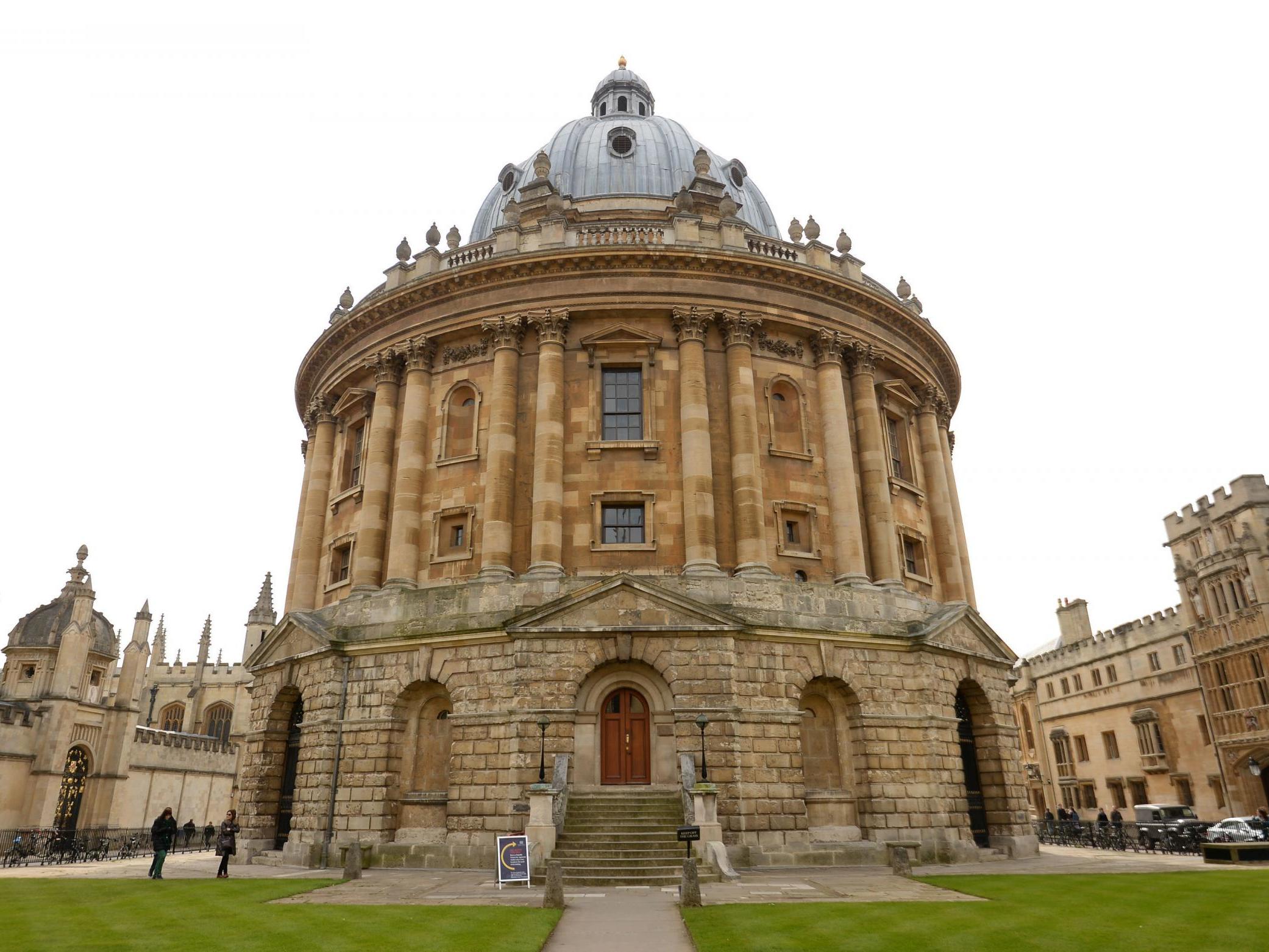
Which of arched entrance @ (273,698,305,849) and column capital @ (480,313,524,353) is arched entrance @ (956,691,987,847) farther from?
arched entrance @ (273,698,305,849)

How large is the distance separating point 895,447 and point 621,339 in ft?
40.2

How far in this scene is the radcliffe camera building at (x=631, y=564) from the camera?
927 inches

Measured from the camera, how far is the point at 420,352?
102 feet

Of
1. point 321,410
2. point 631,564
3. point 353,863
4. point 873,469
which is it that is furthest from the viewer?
point 321,410

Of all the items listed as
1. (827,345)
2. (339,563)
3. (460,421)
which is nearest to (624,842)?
(460,421)

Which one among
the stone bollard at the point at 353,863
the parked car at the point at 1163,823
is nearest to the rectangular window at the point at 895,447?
the parked car at the point at 1163,823

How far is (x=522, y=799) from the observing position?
22.4m

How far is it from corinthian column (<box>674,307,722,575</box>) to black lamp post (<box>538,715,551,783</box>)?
6.31 metres

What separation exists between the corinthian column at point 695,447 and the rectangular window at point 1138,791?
44.2 meters

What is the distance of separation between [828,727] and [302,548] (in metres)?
20.8

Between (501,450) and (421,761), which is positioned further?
(501,450)

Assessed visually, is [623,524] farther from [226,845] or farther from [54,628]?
[54,628]

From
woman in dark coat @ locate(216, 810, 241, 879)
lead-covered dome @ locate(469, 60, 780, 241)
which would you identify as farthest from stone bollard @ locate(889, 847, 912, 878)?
lead-covered dome @ locate(469, 60, 780, 241)

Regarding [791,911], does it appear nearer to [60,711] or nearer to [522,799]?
[522,799]
